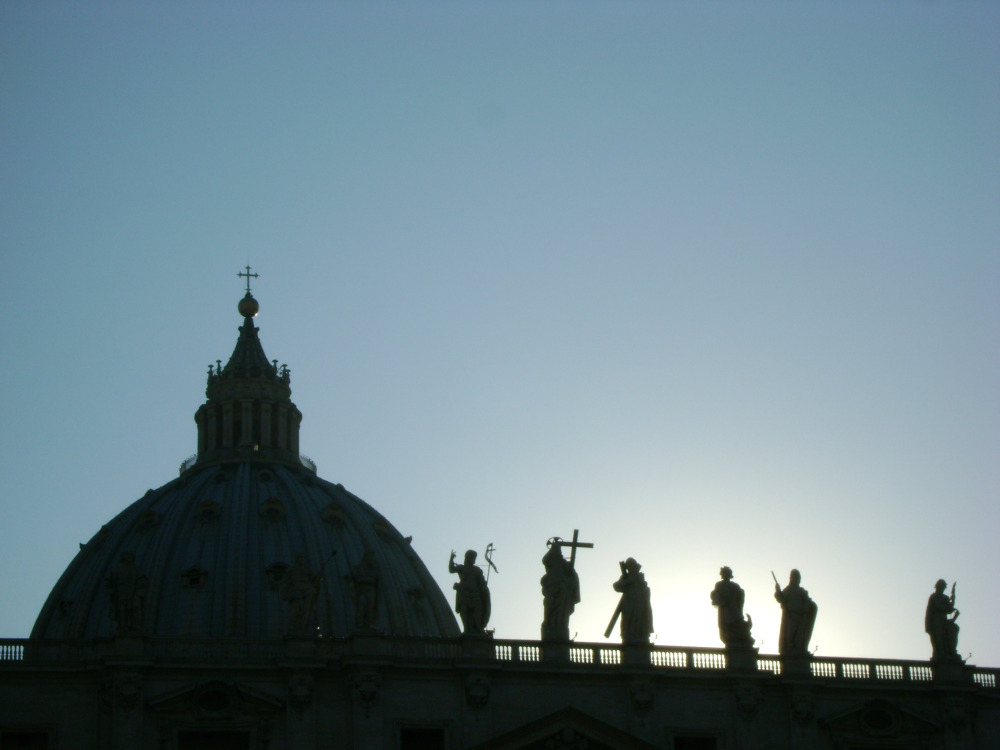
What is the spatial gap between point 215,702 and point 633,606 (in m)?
15.1

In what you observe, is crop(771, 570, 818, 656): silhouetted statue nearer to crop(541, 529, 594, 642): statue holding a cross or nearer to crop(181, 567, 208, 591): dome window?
crop(541, 529, 594, 642): statue holding a cross

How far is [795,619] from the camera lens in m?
75.6

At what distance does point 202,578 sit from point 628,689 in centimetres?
5683

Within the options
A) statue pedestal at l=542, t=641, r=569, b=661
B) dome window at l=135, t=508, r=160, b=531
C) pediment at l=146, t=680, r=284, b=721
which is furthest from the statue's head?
dome window at l=135, t=508, r=160, b=531

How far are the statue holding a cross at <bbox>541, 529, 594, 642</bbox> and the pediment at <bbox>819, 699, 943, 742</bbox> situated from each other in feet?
32.1

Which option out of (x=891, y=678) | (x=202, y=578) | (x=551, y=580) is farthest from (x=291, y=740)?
(x=202, y=578)

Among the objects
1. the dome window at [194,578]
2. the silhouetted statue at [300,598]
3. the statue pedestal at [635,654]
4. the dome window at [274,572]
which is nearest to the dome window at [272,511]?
the dome window at [274,572]

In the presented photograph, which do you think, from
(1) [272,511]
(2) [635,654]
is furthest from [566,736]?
(1) [272,511]

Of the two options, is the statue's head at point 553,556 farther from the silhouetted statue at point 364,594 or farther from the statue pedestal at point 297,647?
the statue pedestal at point 297,647

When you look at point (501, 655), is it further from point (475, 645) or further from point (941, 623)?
point (941, 623)

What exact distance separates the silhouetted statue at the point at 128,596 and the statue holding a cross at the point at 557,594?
1405 centimetres

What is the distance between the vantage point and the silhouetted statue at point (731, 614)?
7500 centimetres

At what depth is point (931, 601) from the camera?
77625mm

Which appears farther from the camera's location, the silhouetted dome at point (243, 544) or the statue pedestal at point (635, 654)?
the silhouetted dome at point (243, 544)
